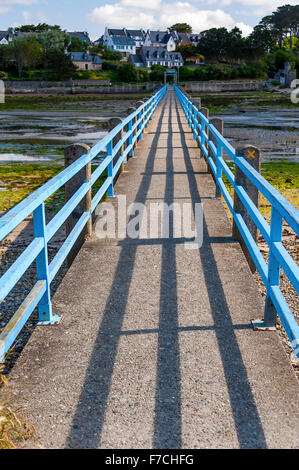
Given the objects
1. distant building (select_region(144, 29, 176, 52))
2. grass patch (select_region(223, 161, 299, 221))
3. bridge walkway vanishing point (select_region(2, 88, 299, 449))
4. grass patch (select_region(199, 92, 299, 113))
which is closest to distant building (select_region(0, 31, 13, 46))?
distant building (select_region(144, 29, 176, 52))

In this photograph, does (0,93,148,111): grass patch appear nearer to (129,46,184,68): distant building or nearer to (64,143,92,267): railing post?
(64,143,92,267): railing post

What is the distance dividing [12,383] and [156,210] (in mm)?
4560

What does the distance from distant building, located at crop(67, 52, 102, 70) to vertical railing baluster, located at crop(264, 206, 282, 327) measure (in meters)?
134

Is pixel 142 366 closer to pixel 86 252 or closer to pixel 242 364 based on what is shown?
pixel 242 364

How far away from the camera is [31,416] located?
313cm

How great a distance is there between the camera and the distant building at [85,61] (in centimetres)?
13212

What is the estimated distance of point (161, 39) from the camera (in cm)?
17125

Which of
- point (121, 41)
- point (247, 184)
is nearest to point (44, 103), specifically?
point (247, 184)

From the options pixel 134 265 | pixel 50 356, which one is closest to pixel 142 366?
pixel 50 356

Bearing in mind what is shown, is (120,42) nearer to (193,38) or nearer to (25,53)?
(193,38)

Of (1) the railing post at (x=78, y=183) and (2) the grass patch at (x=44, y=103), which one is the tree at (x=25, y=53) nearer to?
(2) the grass patch at (x=44, y=103)

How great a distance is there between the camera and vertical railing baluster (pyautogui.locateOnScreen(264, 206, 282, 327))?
3.69m
